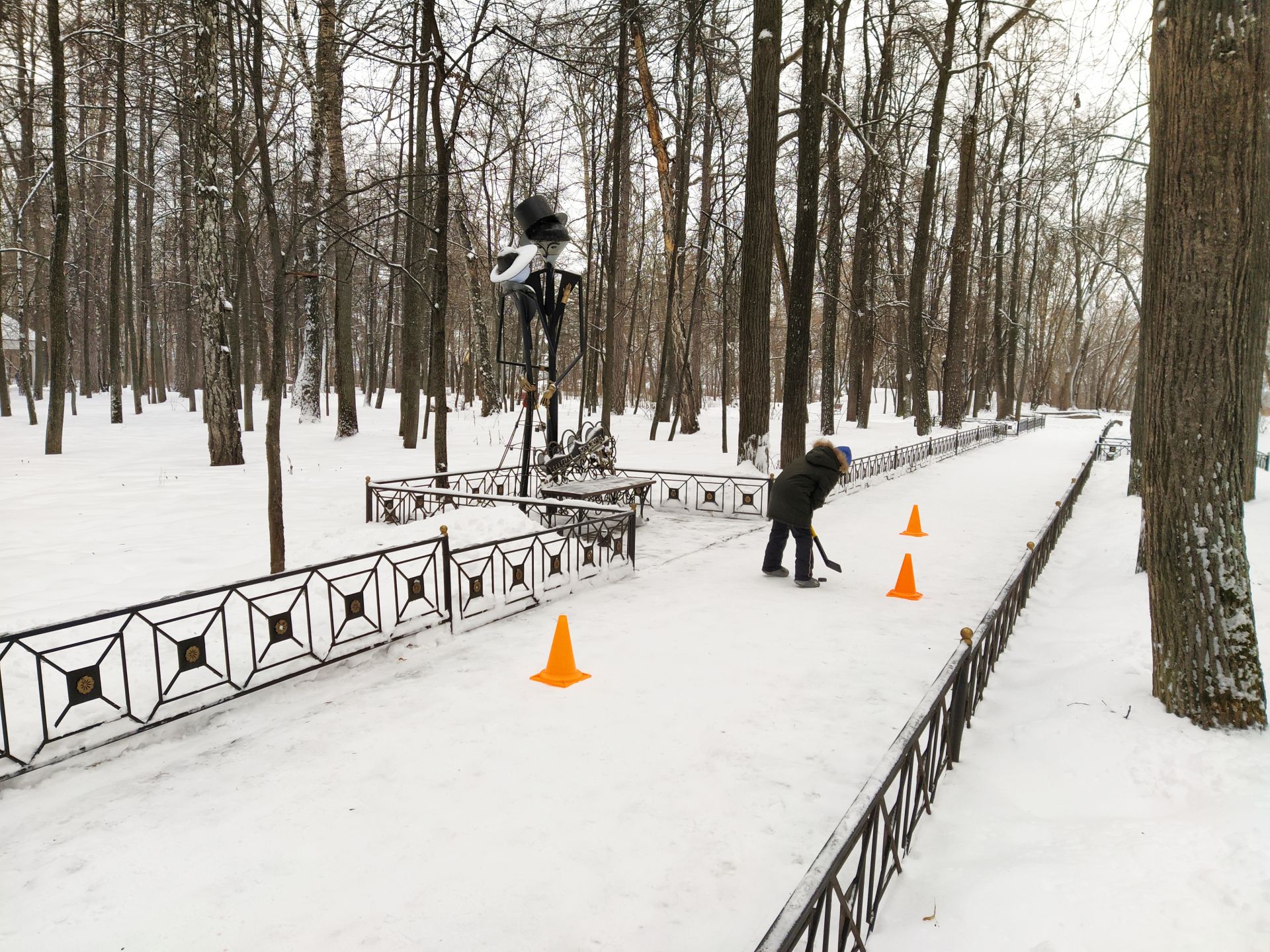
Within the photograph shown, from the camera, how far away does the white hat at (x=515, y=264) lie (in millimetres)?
10109

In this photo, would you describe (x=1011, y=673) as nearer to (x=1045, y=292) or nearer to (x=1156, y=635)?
(x=1156, y=635)

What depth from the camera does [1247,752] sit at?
389cm

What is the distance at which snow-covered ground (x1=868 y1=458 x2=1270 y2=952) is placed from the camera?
276cm

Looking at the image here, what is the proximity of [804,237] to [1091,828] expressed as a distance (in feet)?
41.7

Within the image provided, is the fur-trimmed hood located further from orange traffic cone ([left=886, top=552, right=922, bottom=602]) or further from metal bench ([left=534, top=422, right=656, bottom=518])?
metal bench ([left=534, top=422, right=656, bottom=518])

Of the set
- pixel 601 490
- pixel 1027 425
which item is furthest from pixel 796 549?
pixel 1027 425

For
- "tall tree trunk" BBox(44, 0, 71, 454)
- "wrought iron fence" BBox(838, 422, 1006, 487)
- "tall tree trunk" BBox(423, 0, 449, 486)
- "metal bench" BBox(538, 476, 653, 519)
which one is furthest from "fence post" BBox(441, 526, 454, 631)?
"tall tree trunk" BBox(44, 0, 71, 454)

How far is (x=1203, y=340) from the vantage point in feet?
13.6

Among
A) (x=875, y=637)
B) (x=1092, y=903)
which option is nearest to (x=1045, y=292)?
(x=875, y=637)

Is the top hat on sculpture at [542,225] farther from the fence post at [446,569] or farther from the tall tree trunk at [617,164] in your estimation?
the fence post at [446,569]

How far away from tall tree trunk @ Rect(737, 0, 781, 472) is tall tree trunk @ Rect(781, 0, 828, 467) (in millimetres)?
524

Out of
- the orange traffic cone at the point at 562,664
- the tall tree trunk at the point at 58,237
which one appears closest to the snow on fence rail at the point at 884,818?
the orange traffic cone at the point at 562,664

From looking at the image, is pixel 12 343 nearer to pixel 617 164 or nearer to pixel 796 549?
pixel 617 164

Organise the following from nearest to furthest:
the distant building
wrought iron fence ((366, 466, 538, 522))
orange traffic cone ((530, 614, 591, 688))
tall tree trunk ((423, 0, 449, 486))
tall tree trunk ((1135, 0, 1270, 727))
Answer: tall tree trunk ((1135, 0, 1270, 727)), orange traffic cone ((530, 614, 591, 688)), tall tree trunk ((423, 0, 449, 486)), wrought iron fence ((366, 466, 538, 522)), the distant building
